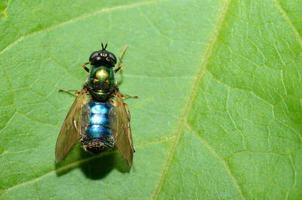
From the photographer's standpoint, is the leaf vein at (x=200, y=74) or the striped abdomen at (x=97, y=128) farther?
the striped abdomen at (x=97, y=128)

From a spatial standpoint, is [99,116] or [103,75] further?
[103,75]

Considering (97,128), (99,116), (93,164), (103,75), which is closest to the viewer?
(93,164)

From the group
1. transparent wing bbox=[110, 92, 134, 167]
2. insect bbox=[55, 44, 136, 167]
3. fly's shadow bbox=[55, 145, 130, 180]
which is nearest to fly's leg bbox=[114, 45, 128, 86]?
insect bbox=[55, 44, 136, 167]

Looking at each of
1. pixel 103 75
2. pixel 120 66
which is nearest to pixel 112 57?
pixel 120 66

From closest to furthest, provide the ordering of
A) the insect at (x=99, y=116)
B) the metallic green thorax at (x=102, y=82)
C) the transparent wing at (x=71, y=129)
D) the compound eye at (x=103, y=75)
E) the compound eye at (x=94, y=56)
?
the transparent wing at (x=71, y=129)
the insect at (x=99, y=116)
the compound eye at (x=94, y=56)
the metallic green thorax at (x=102, y=82)
the compound eye at (x=103, y=75)

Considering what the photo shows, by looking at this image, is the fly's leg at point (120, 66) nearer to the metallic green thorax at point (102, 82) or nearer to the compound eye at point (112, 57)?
the compound eye at point (112, 57)

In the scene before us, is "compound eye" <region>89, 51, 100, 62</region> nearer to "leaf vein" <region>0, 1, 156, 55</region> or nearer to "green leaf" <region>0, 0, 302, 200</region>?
"green leaf" <region>0, 0, 302, 200</region>

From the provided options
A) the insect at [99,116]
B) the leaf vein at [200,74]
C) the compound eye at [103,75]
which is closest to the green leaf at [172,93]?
the leaf vein at [200,74]

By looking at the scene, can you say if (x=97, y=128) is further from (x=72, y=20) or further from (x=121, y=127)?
(x=72, y=20)
